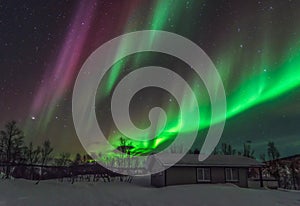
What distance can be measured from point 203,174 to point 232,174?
13.5 feet

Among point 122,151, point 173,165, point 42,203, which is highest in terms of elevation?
point 122,151

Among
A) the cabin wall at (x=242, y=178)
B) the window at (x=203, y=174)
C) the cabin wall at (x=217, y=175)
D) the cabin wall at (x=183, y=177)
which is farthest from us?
the cabin wall at (x=242, y=178)

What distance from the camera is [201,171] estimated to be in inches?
1211

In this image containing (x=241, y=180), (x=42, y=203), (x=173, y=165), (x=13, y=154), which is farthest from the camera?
(x=13, y=154)

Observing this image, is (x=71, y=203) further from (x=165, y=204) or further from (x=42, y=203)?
(x=165, y=204)

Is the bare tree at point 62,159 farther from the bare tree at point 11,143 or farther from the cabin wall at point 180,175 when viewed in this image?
the cabin wall at point 180,175

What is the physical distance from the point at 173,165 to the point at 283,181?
39.9 metres

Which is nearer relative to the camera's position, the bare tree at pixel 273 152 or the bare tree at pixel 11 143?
the bare tree at pixel 11 143

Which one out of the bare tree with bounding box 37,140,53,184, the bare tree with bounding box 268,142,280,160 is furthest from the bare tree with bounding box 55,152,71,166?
the bare tree with bounding box 268,142,280,160

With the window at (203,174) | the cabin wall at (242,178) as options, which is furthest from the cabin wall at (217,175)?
the cabin wall at (242,178)

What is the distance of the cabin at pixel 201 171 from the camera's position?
1156 inches

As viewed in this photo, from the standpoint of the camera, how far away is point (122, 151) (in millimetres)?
58969

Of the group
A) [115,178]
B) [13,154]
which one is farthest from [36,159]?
[115,178]

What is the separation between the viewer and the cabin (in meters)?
29.4
